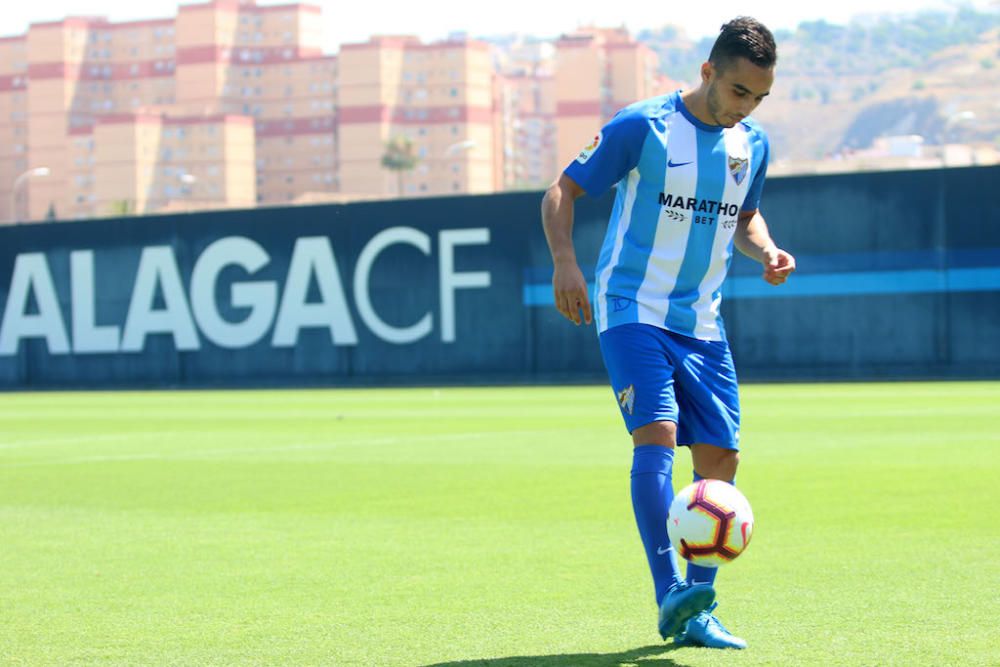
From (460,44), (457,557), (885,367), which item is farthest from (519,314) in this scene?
(460,44)

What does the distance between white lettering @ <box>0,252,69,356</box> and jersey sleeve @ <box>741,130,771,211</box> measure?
98.6ft

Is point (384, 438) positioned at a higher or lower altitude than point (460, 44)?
lower

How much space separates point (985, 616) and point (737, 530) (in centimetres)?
115

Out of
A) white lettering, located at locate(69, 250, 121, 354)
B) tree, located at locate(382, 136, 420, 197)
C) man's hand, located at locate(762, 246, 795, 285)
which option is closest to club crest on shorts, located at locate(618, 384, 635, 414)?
man's hand, located at locate(762, 246, 795, 285)

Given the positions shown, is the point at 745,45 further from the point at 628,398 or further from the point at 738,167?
the point at 628,398

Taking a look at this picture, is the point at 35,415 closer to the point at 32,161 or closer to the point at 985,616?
the point at 985,616

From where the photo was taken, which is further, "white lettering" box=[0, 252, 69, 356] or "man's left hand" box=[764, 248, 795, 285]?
"white lettering" box=[0, 252, 69, 356]

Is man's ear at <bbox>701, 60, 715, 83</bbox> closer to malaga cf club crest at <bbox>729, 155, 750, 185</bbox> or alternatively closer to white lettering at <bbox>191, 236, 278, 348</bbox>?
malaga cf club crest at <bbox>729, 155, 750, 185</bbox>

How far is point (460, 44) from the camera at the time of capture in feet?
650

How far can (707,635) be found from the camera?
546 centimetres

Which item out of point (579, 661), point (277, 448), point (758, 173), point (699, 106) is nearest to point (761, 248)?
point (758, 173)

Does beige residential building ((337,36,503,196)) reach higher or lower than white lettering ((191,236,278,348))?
higher

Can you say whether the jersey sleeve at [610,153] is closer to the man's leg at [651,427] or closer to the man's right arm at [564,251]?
the man's right arm at [564,251]

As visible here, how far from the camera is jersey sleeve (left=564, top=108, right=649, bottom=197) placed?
5773mm
